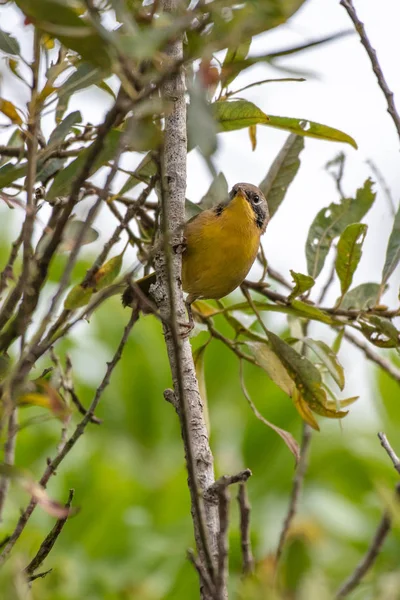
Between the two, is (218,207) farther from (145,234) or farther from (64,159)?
(64,159)

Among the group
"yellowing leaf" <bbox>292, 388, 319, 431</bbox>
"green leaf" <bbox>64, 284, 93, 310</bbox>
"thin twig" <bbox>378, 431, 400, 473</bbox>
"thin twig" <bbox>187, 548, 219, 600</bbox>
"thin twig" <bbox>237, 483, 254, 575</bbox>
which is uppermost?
"yellowing leaf" <bbox>292, 388, 319, 431</bbox>

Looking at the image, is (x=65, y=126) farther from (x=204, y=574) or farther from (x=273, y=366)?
(x=204, y=574)

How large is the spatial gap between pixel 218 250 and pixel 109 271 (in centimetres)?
105

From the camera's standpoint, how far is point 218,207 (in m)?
3.46

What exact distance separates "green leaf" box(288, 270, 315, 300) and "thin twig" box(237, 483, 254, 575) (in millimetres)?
997

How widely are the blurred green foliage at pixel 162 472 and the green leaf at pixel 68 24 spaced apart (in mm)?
2607

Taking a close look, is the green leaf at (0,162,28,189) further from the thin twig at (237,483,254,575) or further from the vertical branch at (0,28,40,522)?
the thin twig at (237,483,254,575)

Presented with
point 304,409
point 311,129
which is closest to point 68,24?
point 311,129

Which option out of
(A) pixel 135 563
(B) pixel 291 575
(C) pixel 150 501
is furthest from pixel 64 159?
(C) pixel 150 501

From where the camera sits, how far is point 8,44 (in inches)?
77.0

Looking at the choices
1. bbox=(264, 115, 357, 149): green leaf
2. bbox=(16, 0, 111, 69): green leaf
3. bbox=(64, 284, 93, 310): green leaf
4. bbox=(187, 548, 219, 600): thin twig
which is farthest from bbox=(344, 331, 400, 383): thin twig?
bbox=(16, 0, 111, 69): green leaf

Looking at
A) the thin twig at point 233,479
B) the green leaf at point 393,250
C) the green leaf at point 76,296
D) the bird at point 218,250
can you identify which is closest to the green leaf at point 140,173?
the bird at point 218,250

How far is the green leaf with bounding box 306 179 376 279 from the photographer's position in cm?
289

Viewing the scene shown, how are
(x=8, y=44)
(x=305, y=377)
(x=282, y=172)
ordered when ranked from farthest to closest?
1. (x=282, y=172)
2. (x=305, y=377)
3. (x=8, y=44)
